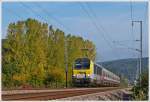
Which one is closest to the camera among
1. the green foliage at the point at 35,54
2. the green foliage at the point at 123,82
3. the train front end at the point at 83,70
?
the green foliage at the point at 35,54

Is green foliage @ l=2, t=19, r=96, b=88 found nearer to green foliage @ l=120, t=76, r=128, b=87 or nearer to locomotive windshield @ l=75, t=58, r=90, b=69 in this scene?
locomotive windshield @ l=75, t=58, r=90, b=69

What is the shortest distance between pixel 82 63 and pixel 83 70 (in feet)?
1.44

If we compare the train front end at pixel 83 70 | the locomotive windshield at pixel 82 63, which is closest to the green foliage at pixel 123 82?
the train front end at pixel 83 70

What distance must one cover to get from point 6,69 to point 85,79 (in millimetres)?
4902

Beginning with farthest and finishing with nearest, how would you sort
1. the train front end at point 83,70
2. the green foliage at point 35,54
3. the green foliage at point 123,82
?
the green foliage at point 123,82 < the train front end at point 83,70 < the green foliage at point 35,54

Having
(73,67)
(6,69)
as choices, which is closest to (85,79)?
(73,67)

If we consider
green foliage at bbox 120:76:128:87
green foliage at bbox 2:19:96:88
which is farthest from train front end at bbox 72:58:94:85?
green foliage at bbox 120:76:128:87

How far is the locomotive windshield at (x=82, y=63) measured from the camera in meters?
Result: 25.8

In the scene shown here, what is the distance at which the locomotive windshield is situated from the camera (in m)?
25.8

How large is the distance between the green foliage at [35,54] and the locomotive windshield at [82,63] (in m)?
1.69

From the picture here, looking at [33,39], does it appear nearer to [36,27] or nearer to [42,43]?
[42,43]

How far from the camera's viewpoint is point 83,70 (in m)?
26.0

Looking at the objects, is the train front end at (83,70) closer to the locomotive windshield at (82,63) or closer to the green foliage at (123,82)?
the locomotive windshield at (82,63)

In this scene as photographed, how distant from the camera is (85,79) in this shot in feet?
85.0
